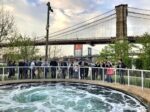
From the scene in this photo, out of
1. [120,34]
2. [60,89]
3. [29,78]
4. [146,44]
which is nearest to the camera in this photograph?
[60,89]

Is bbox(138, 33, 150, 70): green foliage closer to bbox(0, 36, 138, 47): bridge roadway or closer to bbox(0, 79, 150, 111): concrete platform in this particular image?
bbox(0, 79, 150, 111): concrete platform

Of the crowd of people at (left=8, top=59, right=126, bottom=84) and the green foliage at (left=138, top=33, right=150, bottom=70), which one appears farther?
the green foliage at (left=138, top=33, right=150, bottom=70)

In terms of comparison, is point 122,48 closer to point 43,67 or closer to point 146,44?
point 146,44

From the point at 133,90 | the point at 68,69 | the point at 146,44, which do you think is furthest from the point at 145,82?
the point at 146,44

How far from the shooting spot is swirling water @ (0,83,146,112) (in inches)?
850

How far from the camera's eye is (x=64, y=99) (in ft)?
80.7

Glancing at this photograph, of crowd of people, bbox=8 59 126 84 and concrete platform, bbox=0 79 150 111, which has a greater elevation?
crowd of people, bbox=8 59 126 84

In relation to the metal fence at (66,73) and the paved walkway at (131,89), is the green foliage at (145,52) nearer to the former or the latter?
the metal fence at (66,73)

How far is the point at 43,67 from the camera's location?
3136cm

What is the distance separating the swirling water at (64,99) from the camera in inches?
850

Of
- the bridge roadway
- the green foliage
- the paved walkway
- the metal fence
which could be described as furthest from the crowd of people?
the bridge roadway

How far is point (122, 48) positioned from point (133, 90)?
2335 centimetres

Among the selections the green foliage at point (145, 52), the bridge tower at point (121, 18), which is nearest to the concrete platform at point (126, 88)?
the green foliage at point (145, 52)

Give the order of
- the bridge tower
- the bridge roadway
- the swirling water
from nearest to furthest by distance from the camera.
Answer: the swirling water → the bridge tower → the bridge roadway
